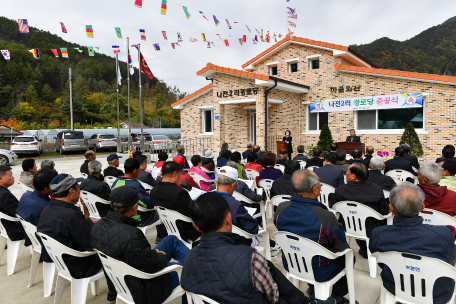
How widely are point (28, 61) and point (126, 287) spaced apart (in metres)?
72.8

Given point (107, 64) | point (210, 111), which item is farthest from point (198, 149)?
point (107, 64)

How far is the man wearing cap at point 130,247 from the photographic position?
194cm

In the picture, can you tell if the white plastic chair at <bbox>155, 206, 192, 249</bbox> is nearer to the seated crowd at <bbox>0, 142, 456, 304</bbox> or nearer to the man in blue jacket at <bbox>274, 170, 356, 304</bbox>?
the seated crowd at <bbox>0, 142, 456, 304</bbox>

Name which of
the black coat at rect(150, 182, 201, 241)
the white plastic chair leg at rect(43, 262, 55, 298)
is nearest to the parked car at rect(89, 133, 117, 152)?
the white plastic chair leg at rect(43, 262, 55, 298)

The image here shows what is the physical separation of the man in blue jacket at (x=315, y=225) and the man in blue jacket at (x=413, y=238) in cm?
29

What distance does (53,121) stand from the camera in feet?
147

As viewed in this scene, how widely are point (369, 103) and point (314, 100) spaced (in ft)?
7.94

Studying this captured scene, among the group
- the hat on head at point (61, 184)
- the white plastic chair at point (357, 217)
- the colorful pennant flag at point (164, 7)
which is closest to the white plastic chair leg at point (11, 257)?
the hat on head at point (61, 184)

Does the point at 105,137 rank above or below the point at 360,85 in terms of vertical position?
below

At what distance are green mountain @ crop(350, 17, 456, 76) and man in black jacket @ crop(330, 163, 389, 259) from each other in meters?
42.8

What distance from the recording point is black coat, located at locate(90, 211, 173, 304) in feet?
6.36

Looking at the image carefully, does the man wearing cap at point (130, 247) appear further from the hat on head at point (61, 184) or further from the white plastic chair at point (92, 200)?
the white plastic chair at point (92, 200)

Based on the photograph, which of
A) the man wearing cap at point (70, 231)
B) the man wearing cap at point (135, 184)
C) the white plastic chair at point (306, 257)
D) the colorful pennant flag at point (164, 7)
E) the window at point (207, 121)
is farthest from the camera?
the window at point (207, 121)

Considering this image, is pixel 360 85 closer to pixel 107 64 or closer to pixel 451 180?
pixel 451 180
